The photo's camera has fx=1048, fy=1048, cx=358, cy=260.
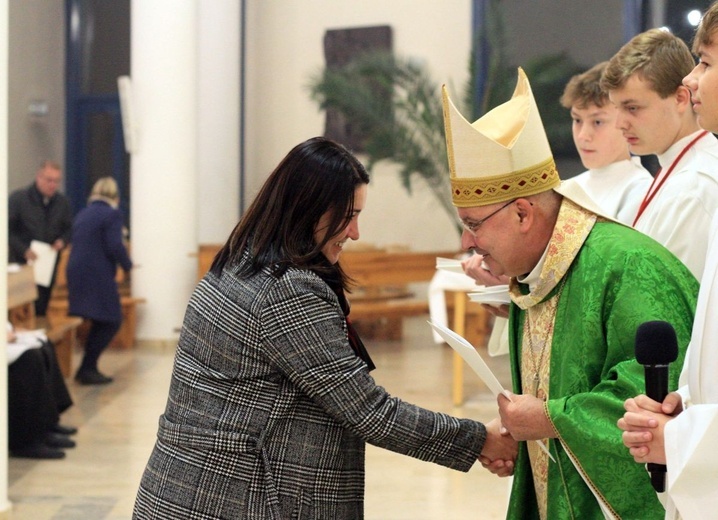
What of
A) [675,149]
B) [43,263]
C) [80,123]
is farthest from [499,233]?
[80,123]

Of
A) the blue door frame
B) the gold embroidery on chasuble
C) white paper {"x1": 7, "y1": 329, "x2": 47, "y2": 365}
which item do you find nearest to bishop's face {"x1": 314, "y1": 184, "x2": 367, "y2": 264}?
the gold embroidery on chasuble

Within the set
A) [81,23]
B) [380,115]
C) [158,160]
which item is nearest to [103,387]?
[158,160]

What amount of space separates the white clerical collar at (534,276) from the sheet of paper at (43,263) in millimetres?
6817

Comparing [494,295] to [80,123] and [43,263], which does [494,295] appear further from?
[80,123]

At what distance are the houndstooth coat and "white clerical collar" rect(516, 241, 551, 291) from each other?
372mm

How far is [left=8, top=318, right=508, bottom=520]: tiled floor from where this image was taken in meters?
5.02

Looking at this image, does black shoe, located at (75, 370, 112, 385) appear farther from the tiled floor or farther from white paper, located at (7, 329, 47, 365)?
white paper, located at (7, 329, 47, 365)

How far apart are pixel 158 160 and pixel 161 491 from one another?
808 centimetres

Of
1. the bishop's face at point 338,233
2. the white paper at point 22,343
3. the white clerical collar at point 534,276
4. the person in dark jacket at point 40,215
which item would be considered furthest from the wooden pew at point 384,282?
the white clerical collar at point 534,276

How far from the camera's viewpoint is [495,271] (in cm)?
214

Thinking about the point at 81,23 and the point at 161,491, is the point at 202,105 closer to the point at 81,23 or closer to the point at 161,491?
the point at 81,23

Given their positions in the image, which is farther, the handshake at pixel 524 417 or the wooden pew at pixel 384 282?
the wooden pew at pixel 384 282

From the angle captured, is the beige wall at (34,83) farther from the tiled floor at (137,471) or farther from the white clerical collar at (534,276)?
the white clerical collar at (534,276)

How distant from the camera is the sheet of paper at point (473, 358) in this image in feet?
6.49
